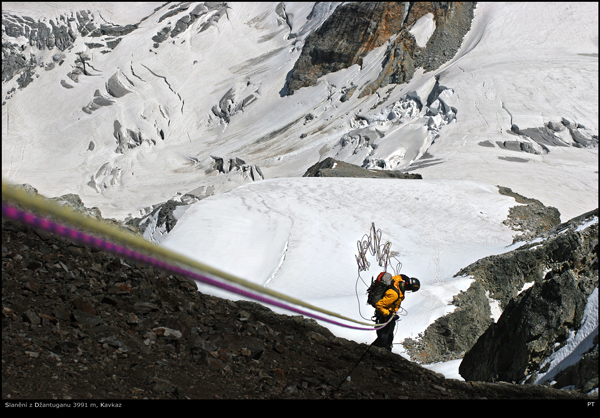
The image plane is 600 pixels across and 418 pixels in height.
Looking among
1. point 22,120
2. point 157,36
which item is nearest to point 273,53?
point 157,36

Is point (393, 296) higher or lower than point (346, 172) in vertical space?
higher

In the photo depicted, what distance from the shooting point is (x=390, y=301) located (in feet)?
21.1

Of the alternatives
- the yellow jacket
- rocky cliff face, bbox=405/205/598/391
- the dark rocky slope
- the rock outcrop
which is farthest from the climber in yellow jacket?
the rock outcrop

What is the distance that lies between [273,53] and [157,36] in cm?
1322

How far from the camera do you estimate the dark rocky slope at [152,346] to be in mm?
3594

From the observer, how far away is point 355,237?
13406mm

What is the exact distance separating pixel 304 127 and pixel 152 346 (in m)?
38.1

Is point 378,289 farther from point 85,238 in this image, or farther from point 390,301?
point 85,238

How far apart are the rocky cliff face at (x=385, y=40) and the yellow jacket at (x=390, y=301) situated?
37.4m

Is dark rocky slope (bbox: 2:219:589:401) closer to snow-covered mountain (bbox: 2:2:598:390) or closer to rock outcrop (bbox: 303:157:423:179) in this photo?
snow-covered mountain (bbox: 2:2:598:390)

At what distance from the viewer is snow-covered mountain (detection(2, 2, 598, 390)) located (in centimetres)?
1291

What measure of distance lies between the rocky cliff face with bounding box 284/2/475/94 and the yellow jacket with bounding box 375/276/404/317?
37360 millimetres

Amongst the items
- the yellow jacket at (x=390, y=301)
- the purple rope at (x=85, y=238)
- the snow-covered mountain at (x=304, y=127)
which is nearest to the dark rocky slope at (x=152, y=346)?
the yellow jacket at (x=390, y=301)

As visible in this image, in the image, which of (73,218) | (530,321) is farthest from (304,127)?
(73,218)
